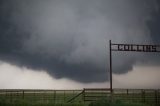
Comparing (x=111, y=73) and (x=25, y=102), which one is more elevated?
(x=111, y=73)

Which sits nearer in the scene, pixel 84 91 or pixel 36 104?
pixel 36 104

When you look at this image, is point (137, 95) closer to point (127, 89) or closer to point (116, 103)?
point (127, 89)

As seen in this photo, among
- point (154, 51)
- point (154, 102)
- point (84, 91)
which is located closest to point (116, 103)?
point (84, 91)

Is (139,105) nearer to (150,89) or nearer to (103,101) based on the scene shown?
(103,101)

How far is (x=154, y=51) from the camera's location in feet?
145

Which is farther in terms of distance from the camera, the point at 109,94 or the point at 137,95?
the point at 137,95

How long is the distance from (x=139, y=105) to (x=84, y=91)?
764 centimetres

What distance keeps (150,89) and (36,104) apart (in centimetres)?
1488

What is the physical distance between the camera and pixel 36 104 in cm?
3491

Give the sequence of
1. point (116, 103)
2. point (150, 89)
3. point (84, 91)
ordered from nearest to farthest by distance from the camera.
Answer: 1. point (116, 103)
2. point (84, 91)
3. point (150, 89)

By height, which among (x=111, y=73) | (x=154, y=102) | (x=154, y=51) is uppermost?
(x=154, y=51)

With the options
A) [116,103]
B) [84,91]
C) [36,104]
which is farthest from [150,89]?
[36,104]

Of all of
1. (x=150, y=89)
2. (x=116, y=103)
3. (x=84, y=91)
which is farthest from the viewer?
(x=150, y=89)

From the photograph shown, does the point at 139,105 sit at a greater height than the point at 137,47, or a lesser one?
lesser
